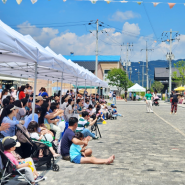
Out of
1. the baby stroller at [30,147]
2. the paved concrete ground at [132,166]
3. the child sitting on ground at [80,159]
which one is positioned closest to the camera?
the paved concrete ground at [132,166]

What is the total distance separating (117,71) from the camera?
237 ft

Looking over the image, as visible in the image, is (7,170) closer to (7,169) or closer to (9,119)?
(7,169)

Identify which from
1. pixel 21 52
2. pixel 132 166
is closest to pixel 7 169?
pixel 21 52

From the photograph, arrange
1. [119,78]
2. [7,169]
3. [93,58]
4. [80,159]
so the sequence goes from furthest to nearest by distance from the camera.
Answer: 1. [93,58]
2. [119,78]
3. [80,159]
4. [7,169]

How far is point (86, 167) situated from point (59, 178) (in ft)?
3.59

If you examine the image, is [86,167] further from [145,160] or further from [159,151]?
[159,151]

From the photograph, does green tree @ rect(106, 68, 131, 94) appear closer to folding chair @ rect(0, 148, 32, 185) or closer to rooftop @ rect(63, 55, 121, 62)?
rooftop @ rect(63, 55, 121, 62)

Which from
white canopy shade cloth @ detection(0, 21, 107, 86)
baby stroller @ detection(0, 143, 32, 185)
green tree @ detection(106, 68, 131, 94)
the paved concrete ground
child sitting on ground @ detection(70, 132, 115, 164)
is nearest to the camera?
baby stroller @ detection(0, 143, 32, 185)

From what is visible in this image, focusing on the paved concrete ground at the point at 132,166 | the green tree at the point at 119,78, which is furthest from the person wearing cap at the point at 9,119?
the green tree at the point at 119,78

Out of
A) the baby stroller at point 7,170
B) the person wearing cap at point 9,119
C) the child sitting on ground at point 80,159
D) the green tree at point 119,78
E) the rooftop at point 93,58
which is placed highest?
the rooftop at point 93,58

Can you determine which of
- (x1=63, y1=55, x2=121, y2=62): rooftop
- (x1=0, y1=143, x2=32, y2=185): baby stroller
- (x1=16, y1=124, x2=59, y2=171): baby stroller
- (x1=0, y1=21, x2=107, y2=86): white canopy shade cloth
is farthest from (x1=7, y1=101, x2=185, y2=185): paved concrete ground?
(x1=63, y1=55, x2=121, y2=62): rooftop

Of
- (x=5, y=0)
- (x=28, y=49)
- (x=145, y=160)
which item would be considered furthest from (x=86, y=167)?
(x=5, y=0)

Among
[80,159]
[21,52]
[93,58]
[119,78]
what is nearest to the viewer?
[21,52]

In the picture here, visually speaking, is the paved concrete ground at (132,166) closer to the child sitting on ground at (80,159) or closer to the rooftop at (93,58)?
the child sitting on ground at (80,159)
